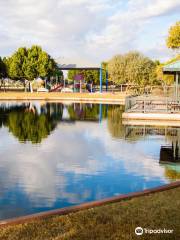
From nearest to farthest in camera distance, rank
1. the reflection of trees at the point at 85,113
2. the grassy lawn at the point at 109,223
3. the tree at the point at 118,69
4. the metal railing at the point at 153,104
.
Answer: the grassy lawn at the point at 109,223, the metal railing at the point at 153,104, the reflection of trees at the point at 85,113, the tree at the point at 118,69

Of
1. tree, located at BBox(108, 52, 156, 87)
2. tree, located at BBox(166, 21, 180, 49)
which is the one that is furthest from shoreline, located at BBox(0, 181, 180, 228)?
tree, located at BBox(108, 52, 156, 87)

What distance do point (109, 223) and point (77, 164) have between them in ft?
21.0

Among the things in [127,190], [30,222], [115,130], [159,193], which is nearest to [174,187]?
[159,193]

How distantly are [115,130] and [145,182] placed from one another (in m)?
11.0

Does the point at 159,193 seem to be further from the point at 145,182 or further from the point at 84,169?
the point at 84,169

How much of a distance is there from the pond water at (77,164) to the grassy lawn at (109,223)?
1.76 metres

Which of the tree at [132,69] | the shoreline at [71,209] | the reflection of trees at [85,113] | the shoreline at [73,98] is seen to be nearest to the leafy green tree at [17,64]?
the shoreline at [73,98]

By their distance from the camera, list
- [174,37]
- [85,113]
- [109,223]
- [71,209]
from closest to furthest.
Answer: [109,223], [71,209], [85,113], [174,37]

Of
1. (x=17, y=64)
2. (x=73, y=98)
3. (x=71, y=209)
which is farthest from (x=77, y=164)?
(x=17, y=64)

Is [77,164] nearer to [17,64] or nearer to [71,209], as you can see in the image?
[71,209]

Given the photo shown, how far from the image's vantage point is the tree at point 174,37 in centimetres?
3859

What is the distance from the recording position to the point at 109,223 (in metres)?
6.20

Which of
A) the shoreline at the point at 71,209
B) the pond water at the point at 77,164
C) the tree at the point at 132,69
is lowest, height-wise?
the pond water at the point at 77,164

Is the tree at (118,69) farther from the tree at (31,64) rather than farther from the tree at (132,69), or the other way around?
the tree at (31,64)
